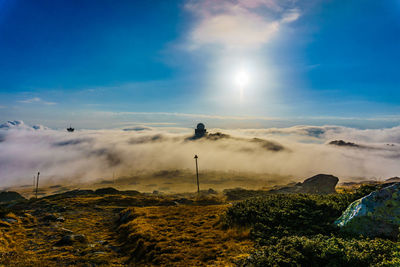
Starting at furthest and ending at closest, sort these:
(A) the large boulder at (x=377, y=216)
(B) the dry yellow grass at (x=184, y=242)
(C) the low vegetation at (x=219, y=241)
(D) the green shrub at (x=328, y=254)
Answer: (A) the large boulder at (x=377, y=216)
(B) the dry yellow grass at (x=184, y=242)
(C) the low vegetation at (x=219, y=241)
(D) the green shrub at (x=328, y=254)

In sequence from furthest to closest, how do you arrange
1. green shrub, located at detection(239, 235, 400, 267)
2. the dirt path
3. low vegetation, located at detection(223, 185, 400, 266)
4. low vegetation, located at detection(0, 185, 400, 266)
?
the dirt path, low vegetation, located at detection(0, 185, 400, 266), low vegetation, located at detection(223, 185, 400, 266), green shrub, located at detection(239, 235, 400, 267)

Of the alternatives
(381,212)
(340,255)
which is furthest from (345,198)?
(340,255)

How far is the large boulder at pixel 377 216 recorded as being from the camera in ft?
39.7

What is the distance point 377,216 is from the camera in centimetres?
1248

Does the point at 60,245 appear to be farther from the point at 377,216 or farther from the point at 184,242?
the point at 377,216

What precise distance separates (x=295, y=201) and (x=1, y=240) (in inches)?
894

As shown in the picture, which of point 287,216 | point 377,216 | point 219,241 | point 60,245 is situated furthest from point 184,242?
point 377,216

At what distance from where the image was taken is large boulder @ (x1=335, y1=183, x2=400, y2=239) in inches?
477

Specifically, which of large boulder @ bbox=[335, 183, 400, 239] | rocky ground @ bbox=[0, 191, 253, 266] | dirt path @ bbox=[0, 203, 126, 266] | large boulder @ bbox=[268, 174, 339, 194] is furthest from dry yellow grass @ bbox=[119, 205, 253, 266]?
large boulder @ bbox=[268, 174, 339, 194]

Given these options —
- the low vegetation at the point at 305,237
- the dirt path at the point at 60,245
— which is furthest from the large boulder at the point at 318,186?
the dirt path at the point at 60,245

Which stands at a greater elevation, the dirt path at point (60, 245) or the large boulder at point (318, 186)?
the dirt path at point (60, 245)

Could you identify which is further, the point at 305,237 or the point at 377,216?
the point at 377,216

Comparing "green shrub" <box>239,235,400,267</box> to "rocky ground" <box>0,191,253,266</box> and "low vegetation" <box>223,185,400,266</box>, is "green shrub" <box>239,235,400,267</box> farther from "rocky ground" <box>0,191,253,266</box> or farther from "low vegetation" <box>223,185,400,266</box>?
"rocky ground" <box>0,191,253,266</box>

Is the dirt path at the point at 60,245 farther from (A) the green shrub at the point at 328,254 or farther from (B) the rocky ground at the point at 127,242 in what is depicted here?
(A) the green shrub at the point at 328,254
